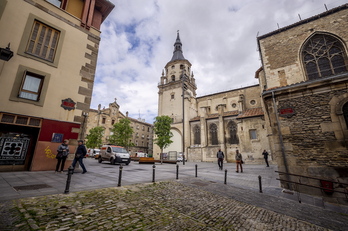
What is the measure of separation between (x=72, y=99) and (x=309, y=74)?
16.1m

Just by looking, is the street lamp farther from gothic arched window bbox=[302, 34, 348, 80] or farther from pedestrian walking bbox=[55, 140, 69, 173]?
gothic arched window bbox=[302, 34, 348, 80]

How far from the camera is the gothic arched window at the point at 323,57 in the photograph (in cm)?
1041

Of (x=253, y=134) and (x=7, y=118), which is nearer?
(x=7, y=118)

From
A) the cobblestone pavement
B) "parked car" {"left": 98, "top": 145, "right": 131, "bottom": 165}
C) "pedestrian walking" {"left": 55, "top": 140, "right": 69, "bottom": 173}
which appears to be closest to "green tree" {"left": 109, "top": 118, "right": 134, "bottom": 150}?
"parked car" {"left": 98, "top": 145, "right": 131, "bottom": 165}

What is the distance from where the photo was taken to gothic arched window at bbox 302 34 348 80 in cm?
1041

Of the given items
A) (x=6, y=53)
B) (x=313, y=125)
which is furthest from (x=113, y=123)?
(x=313, y=125)

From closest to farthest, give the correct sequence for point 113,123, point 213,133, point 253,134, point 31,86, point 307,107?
point 307,107, point 31,86, point 253,134, point 213,133, point 113,123

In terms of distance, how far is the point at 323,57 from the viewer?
10898 millimetres

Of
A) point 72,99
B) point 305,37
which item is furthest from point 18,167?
point 305,37

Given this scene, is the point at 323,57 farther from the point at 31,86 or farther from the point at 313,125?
the point at 31,86

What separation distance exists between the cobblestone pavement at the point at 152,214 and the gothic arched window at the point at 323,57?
10.4 meters

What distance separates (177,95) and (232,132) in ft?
45.3

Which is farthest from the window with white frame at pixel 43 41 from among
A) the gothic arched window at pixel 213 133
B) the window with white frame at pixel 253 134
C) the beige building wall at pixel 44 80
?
the gothic arched window at pixel 213 133

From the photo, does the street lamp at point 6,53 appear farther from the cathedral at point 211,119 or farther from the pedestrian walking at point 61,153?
the cathedral at point 211,119
